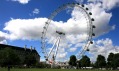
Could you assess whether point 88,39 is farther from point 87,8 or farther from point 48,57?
point 48,57

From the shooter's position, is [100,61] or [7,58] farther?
[100,61]

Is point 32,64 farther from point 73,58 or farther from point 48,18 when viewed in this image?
point 48,18

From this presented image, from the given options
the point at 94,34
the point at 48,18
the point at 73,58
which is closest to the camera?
the point at 94,34

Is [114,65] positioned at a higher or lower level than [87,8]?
lower

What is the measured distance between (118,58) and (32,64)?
2185 inches

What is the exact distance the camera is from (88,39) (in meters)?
94.1

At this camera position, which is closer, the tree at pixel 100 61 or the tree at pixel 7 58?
the tree at pixel 7 58

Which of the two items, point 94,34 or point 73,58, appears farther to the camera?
point 73,58

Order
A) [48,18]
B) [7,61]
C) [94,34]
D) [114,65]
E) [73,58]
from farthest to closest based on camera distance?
1. [73,58]
2. [114,65]
3. [7,61]
4. [48,18]
5. [94,34]

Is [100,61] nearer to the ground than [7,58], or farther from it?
farther from it

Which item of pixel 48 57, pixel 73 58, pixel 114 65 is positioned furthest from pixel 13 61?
pixel 114 65

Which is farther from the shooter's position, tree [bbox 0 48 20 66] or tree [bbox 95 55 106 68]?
tree [bbox 95 55 106 68]

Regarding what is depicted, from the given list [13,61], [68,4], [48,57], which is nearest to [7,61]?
[13,61]

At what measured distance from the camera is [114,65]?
159 meters
